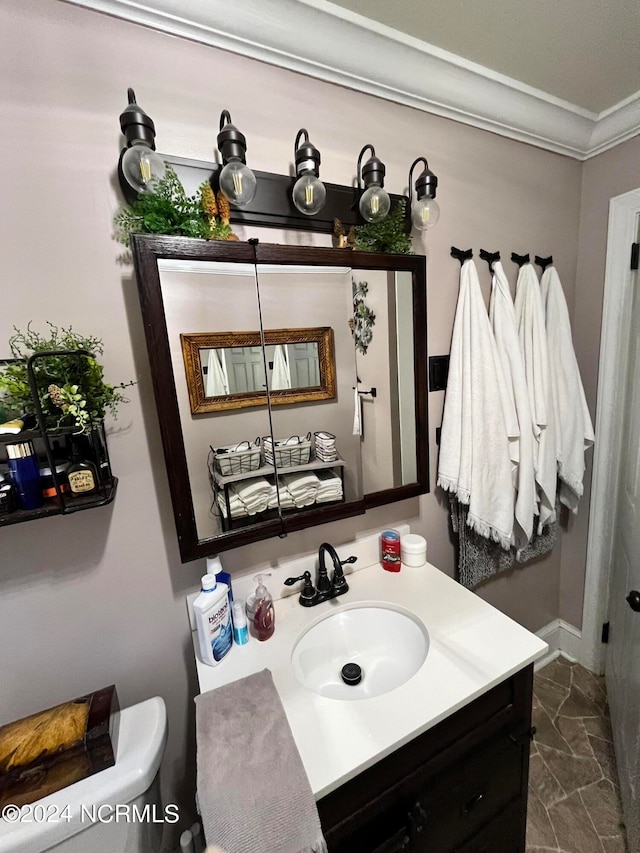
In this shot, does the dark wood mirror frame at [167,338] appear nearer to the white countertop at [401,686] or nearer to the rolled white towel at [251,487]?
the rolled white towel at [251,487]

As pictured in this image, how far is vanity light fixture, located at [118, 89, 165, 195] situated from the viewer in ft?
2.24

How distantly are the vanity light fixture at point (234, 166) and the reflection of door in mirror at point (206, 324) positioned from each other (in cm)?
15

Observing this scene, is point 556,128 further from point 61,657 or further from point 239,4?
point 61,657

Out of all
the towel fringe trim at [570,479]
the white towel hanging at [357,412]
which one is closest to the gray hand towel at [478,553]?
the towel fringe trim at [570,479]

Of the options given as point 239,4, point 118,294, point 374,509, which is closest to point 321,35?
point 239,4

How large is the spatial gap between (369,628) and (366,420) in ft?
2.00

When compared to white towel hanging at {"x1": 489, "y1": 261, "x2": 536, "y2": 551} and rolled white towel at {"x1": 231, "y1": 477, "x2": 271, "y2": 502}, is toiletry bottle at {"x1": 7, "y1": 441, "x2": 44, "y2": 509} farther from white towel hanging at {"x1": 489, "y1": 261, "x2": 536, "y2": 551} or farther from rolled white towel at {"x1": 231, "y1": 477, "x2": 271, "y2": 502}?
white towel hanging at {"x1": 489, "y1": 261, "x2": 536, "y2": 551}

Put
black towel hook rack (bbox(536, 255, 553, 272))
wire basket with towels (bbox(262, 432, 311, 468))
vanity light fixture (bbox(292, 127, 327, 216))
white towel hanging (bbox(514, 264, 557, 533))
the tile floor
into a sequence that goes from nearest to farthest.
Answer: vanity light fixture (bbox(292, 127, 327, 216)) → wire basket with towels (bbox(262, 432, 311, 468)) → the tile floor → white towel hanging (bbox(514, 264, 557, 533)) → black towel hook rack (bbox(536, 255, 553, 272))

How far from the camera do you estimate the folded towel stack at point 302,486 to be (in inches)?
39.0

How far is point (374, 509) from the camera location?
3.93 feet

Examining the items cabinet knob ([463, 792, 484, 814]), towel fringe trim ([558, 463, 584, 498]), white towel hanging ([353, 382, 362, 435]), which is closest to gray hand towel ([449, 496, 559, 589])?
towel fringe trim ([558, 463, 584, 498])

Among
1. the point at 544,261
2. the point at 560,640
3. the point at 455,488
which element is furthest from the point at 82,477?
the point at 560,640

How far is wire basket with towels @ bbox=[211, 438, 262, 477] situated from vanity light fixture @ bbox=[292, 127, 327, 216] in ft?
2.01

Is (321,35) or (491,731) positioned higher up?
(321,35)
